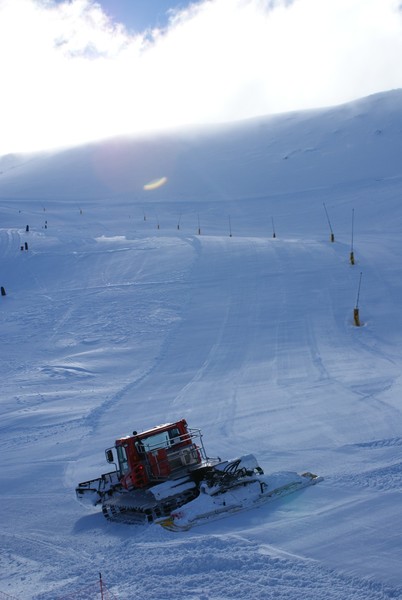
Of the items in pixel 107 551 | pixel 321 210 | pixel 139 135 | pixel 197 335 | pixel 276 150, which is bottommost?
pixel 107 551

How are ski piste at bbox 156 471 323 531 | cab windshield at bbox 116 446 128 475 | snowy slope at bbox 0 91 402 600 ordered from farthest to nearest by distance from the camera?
cab windshield at bbox 116 446 128 475 < ski piste at bbox 156 471 323 531 < snowy slope at bbox 0 91 402 600

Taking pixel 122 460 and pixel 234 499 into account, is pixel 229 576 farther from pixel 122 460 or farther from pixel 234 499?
pixel 122 460

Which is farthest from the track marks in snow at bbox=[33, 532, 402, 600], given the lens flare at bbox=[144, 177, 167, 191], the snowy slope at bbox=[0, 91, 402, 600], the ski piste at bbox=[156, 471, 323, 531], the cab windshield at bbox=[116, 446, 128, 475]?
the lens flare at bbox=[144, 177, 167, 191]

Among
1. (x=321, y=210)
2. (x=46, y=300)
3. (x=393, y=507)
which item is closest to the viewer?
(x=393, y=507)

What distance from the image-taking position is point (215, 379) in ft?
53.3

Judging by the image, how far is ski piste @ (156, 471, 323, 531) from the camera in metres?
8.85

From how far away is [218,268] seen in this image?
26906mm

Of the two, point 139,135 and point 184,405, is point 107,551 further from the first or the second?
point 139,135

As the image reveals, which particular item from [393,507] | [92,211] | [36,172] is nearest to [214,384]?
[393,507]

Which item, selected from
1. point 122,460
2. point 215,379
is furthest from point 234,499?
point 215,379

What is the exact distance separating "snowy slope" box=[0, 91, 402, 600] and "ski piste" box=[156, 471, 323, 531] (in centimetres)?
21

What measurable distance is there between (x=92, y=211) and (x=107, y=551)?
40.7 metres

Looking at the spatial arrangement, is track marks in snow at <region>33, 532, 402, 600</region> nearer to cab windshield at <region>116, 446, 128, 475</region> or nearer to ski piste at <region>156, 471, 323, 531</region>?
ski piste at <region>156, 471, 323, 531</region>

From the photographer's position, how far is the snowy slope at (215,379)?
7.29 metres
